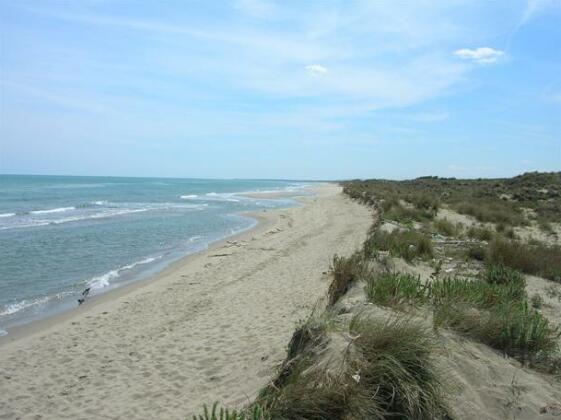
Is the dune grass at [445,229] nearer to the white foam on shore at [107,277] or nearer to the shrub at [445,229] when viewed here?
the shrub at [445,229]

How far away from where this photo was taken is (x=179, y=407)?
16.4 feet

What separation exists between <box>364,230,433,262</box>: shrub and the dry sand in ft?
5.19

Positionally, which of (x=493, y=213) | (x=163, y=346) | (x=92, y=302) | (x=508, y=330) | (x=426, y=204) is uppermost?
(x=426, y=204)

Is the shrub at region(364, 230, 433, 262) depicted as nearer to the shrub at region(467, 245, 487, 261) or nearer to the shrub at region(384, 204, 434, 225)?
the shrub at region(467, 245, 487, 261)

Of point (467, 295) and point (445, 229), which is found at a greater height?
point (467, 295)

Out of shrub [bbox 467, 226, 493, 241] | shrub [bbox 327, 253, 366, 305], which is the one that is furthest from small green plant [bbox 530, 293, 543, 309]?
shrub [bbox 467, 226, 493, 241]

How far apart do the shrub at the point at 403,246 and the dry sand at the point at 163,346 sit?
62.3 inches

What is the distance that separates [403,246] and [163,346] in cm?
589

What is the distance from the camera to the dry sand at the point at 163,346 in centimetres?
527

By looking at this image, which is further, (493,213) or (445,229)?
(493,213)

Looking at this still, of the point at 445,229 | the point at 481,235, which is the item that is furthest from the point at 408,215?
the point at 481,235

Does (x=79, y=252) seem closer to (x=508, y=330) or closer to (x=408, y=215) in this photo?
(x=408, y=215)

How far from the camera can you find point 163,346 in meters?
7.01

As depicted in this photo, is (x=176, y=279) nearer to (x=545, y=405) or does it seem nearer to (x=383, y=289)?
(x=383, y=289)
